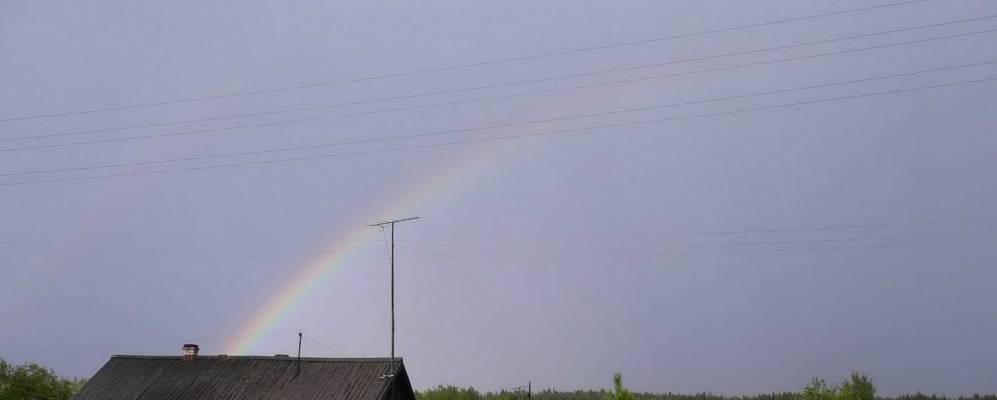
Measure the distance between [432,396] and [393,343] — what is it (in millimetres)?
43490

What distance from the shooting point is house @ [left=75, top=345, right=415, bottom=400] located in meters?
35.3

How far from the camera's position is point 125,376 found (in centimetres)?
4184

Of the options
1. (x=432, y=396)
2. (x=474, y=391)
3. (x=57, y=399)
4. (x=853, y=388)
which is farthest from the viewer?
(x=474, y=391)

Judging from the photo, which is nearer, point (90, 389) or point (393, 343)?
point (393, 343)

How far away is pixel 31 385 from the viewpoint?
5781 centimetres

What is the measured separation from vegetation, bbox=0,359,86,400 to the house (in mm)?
19160

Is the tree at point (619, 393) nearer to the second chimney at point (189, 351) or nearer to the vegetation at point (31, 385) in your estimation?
the second chimney at point (189, 351)

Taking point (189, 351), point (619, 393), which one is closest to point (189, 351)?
point (189, 351)

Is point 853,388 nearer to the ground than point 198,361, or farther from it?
nearer to the ground

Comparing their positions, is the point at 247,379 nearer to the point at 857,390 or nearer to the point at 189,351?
the point at 189,351

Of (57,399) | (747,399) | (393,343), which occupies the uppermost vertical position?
(393,343)

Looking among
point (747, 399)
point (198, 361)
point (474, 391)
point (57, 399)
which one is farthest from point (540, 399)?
point (198, 361)

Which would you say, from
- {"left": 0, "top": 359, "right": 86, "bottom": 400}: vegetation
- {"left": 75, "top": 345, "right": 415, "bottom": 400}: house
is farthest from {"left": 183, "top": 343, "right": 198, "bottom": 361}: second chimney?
{"left": 0, "top": 359, "right": 86, "bottom": 400}: vegetation

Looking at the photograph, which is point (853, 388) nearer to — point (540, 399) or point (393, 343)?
point (393, 343)
